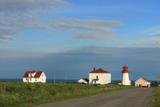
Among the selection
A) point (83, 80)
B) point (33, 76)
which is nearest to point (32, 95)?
point (33, 76)

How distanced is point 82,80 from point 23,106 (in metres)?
132

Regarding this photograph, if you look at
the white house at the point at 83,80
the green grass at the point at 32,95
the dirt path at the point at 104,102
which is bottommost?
the dirt path at the point at 104,102

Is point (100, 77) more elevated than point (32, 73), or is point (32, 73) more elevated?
point (32, 73)

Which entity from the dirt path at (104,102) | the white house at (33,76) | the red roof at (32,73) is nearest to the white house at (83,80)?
the white house at (33,76)

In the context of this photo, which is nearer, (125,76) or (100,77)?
(125,76)

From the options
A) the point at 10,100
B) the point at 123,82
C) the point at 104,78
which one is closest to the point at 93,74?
the point at 104,78

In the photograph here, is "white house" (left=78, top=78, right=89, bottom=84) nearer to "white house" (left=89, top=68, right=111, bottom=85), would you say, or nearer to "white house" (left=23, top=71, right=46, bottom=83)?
"white house" (left=89, top=68, right=111, bottom=85)

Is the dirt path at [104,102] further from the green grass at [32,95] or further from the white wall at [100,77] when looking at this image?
the white wall at [100,77]

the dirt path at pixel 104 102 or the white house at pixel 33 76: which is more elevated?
the white house at pixel 33 76

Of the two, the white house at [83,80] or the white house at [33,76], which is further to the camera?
the white house at [83,80]

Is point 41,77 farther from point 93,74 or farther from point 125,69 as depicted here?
point 125,69

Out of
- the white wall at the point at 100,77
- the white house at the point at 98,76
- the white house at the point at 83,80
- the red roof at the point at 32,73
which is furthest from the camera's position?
the white house at the point at 83,80

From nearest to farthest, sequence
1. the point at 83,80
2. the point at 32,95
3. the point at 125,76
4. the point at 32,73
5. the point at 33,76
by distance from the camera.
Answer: the point at 32,95
the point at 125,76
the point at 33,76
the point at 32,73
the point at 83,80

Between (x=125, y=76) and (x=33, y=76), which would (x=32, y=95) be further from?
(x=33, y=76)
